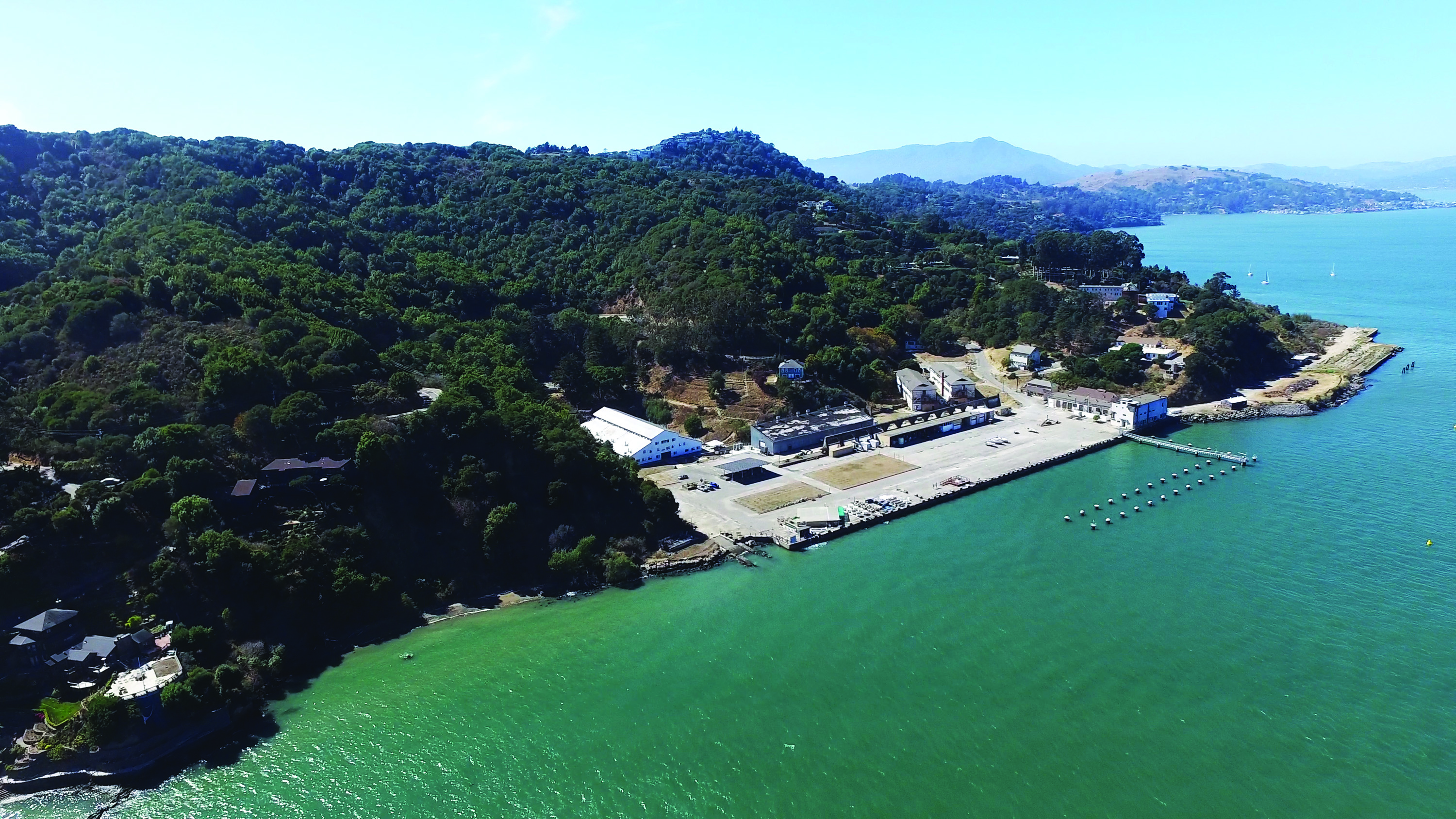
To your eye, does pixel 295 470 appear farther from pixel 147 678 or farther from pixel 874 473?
pixel 874 473

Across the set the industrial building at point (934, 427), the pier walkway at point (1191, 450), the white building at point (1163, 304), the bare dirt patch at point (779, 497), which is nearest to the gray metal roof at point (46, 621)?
the bare dirt patch at point (779, 497)

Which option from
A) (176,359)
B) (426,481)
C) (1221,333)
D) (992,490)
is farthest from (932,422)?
(176,359)

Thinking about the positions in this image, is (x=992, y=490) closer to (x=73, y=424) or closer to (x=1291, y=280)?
(x=73, y=424)

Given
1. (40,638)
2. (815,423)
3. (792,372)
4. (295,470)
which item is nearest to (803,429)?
(815,423)

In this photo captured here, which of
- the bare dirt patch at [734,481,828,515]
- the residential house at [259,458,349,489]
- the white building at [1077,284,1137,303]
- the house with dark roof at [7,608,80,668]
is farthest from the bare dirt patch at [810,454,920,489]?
the white building at [1077,284,1137,303]

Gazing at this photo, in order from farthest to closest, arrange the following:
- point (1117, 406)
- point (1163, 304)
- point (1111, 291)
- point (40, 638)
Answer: point (1111, 291) → point (1163, 304) → point (1117, 406) → point (40, 638)

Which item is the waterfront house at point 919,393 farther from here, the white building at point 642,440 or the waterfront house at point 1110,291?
the waterfront house at point 1110,291
